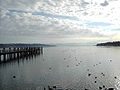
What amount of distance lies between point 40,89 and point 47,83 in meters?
2.44

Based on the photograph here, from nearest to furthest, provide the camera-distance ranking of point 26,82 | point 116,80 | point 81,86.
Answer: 1. point 81,86
2. point 26,82
3. point 116,80

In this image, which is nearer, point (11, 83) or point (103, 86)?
point (103, 86)

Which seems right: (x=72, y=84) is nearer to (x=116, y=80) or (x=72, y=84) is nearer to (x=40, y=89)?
(x=40, y=89)

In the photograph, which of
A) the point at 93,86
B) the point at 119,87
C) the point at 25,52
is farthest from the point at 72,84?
the point at 25,52

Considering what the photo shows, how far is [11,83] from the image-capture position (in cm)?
2183

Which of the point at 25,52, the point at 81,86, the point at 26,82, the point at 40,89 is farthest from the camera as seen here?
the point at 25,52

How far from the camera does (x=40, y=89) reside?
1939cm

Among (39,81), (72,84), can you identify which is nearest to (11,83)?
(39,81)

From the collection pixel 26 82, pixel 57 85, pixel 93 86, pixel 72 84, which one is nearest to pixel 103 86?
pixel 93 86

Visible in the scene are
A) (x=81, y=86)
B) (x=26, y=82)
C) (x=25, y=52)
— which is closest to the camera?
(x=81, y=86)

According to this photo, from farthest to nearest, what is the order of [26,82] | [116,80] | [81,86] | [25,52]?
1. [25,52]
2. [116,80]
3. [26,82]
4. [81,86]

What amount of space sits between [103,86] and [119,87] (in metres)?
2.23

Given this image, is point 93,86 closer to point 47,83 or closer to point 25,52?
point 47,83

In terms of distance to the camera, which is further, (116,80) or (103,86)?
(116,80)
